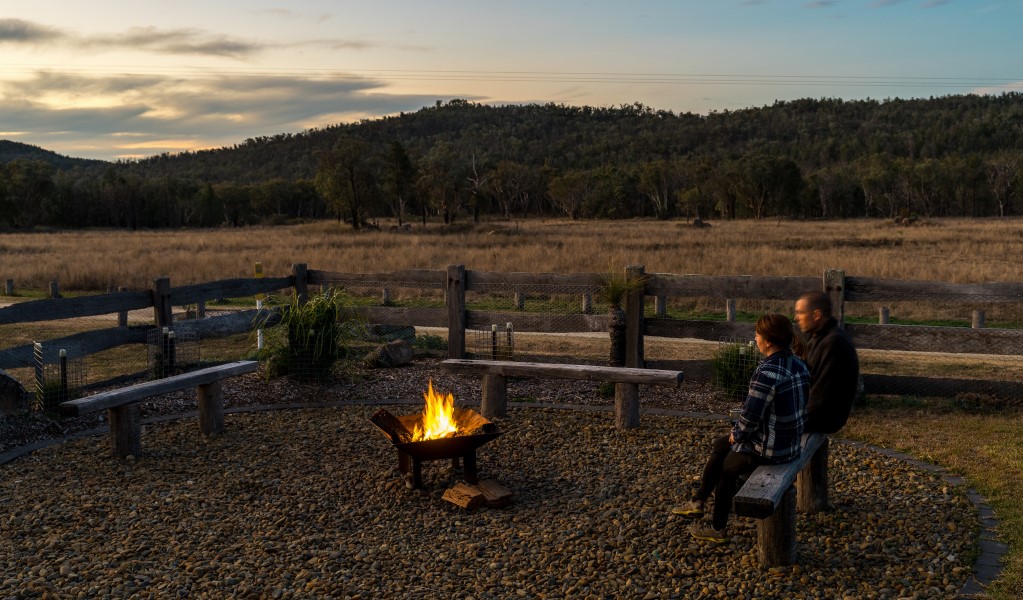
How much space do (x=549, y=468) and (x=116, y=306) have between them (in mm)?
5755

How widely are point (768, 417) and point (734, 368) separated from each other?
4385 millimetres

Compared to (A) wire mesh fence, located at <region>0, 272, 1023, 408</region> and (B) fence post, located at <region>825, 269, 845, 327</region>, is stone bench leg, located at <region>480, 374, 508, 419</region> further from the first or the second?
(B) fence post, located at <region>825, 269, 845, 327</region>

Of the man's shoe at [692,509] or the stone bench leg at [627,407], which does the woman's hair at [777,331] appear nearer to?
the man's shoe at [692,509]

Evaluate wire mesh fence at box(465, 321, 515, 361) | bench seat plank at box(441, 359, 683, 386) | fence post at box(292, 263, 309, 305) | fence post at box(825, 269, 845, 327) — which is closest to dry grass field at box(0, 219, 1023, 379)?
wire mesh fence at box(465, 321, 515, 361)

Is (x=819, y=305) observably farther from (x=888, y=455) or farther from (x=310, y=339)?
(x=310, y=339)

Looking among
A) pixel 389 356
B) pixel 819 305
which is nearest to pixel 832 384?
pixel 819 305

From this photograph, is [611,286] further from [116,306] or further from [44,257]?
[44,257]

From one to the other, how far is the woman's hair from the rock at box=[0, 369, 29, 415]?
687cm

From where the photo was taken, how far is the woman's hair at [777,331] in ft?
16.5

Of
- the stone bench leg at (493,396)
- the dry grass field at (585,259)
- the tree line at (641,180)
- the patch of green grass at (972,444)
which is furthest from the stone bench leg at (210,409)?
the tree line at (641,180)

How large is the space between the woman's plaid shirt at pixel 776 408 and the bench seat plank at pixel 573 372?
2419 mm

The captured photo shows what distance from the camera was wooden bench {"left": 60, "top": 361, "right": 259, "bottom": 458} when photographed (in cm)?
695

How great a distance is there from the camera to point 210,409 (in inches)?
316

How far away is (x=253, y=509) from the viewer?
6.00 meters
